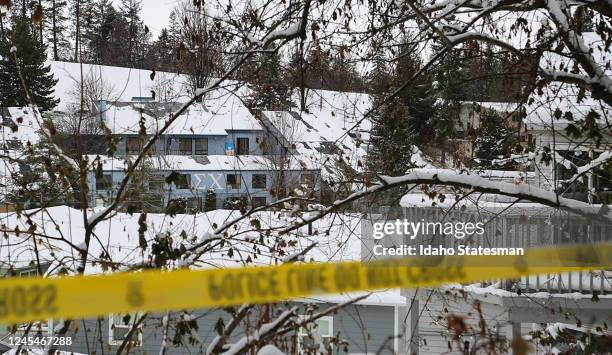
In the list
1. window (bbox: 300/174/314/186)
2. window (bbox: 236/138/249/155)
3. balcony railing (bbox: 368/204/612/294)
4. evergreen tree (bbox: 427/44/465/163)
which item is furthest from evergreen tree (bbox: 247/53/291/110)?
balcony railing (bbox: 368/204/612/294)

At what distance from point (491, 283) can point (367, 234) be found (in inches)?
104

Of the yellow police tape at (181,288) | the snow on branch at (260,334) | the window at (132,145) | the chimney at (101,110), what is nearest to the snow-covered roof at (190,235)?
the window at (132,145)

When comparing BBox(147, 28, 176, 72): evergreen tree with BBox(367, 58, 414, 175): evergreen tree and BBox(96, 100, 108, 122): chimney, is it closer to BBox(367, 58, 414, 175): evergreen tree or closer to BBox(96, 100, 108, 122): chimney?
BBox(96, 100, 108, 122): chimney

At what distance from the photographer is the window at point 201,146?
37.5 metres

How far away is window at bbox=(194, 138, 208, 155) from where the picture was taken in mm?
37531

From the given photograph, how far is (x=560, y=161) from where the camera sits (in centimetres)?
684

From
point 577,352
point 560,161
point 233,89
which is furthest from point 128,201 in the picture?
point 577,352

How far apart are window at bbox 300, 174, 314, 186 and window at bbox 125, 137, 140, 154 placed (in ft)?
6.49

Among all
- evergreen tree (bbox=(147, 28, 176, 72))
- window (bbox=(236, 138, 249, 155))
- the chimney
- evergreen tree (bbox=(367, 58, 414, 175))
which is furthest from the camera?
window (bbox=(236, 138, 249, 155))

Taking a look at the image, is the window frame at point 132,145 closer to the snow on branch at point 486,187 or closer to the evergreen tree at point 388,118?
the snow on branch at point 486,187

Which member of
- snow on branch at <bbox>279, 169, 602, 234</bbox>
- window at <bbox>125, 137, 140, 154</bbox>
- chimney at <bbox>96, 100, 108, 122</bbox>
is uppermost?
chimney at <bbox>96, 100, 108, 122</bbox>

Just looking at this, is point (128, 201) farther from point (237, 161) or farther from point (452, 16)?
point (452, 16)

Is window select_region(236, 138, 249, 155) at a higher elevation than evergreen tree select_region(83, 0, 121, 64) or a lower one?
lower

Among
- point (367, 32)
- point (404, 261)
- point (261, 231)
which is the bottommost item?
point (404, 261)
